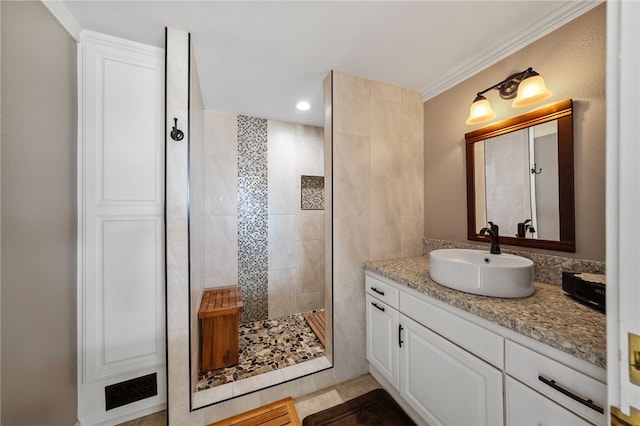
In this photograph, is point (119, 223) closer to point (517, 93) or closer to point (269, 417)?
point (269, 417)

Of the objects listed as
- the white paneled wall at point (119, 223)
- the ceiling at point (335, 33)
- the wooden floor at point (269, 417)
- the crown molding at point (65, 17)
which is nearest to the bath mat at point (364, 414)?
the wooden floor at point (269, 417)

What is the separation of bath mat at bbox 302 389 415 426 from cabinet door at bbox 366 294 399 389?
0.15 meters

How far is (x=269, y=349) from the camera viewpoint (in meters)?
1.92

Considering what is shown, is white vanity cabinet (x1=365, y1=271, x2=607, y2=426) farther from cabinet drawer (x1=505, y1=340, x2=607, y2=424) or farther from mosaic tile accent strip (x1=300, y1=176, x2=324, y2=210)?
mosaic tile accent strip (x1=300, y1=176, x2=324, y2=210)

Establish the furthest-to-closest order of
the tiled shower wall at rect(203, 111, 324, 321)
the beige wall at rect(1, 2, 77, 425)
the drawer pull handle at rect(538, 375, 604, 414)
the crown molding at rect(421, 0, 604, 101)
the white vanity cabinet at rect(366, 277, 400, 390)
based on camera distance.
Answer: the tiled shower wall at rect(203, 111, 324, 321), the white vanity cabinet at rect(366, 277, 400, 390), the crown molding at rect(421, 0, 604, 101), the beige wall at rect(1, 2, 77, 425), the drawer pull handle at rect(538, 375, 604, 414)

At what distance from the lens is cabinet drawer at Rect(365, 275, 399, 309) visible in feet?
4.64

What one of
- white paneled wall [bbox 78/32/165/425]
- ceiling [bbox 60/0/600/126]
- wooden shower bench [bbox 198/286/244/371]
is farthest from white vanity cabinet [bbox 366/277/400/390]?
ceiling [bbox 60/0/600/126]

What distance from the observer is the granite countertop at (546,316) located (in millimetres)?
672

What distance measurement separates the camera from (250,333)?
222cm

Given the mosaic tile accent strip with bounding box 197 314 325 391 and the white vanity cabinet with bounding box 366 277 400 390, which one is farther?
the mosaic tile accent strip with bounding box 197 314 325 391

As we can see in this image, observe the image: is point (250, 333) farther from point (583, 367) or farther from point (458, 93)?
point (458, 93)

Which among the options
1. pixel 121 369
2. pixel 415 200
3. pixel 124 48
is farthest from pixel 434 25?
pixel 121 369

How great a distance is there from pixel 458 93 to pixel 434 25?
0.63 m

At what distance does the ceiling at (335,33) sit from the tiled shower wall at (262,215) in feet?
2.25
